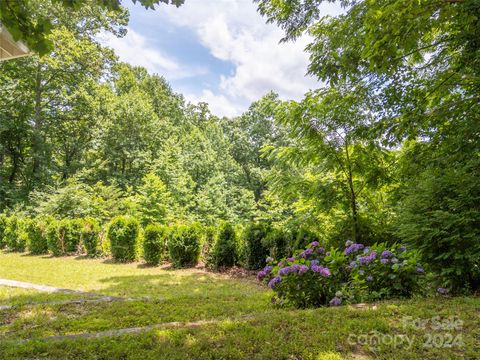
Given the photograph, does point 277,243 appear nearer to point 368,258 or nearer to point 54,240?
point 368,258

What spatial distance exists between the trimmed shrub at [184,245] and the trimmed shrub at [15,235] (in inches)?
289

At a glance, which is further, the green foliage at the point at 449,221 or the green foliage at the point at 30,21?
the green foliage at the point at 449,221

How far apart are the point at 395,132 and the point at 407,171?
70 cm

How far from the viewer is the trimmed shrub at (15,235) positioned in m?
12.0

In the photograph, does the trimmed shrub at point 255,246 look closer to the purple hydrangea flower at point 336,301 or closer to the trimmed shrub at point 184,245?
the trimmed shrub at point 184,245

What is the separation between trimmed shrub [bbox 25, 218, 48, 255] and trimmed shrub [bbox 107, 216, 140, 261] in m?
3.61

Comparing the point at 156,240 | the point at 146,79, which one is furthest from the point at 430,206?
the point at 146,79

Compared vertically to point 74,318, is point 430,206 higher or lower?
higher

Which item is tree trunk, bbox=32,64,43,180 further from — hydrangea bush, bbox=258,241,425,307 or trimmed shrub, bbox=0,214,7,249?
hydrangea bush, bbox=258,241,425,307

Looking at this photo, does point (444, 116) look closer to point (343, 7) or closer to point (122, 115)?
point (343, 7)

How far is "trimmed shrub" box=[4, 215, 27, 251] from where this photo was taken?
12047mm

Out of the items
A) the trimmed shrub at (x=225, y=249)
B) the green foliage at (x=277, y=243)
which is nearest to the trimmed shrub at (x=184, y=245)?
the trimmed shrub at (x=225, y=249)

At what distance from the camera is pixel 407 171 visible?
502cm

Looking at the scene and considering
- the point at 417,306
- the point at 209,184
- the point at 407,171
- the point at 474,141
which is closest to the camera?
the point at 417,306
